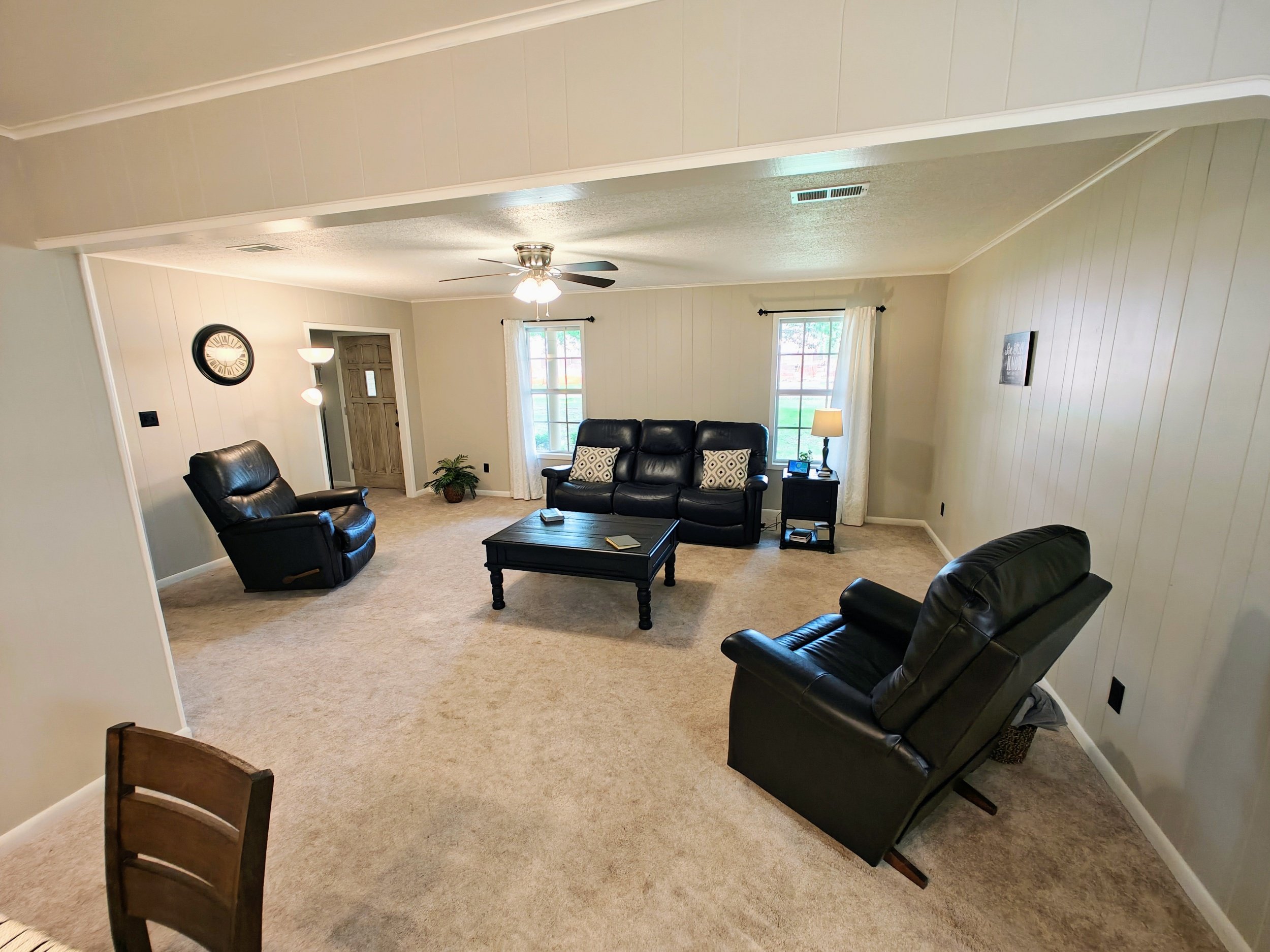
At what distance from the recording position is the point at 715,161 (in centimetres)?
127

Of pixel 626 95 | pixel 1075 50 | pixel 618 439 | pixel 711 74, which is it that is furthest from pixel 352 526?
pixel 1075 50

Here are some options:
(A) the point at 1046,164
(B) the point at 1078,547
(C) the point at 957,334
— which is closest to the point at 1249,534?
(B) the point at 1078,547

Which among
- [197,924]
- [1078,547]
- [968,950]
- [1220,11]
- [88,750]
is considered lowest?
[968,950]

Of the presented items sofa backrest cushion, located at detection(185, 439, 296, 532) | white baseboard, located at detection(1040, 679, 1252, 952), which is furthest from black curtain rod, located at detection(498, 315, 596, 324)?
white baseboard, located at detection(1040, 679, 1252, 952)

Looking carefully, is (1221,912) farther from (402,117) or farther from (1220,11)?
(402,117)

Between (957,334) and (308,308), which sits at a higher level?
(308,308)

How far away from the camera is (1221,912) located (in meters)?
1.45

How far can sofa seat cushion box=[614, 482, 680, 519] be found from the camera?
4641 mm

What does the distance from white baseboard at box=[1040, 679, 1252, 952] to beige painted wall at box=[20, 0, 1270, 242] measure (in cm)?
209

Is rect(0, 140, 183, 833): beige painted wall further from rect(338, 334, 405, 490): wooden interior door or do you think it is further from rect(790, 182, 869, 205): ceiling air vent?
rect(338, 334, 405, 490): wooden interior door

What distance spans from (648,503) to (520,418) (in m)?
2.16

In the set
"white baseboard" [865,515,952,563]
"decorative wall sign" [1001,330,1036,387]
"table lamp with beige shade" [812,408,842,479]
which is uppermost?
"decorative wall sign" [1001,330,1036,387]

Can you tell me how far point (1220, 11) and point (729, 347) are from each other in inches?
171

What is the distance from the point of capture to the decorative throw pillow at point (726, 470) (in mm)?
4828
